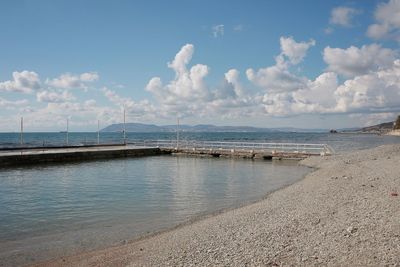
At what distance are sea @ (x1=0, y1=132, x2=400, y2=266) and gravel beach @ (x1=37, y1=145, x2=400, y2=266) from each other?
119cm

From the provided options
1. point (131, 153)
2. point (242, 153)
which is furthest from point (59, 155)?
point (242, 153)

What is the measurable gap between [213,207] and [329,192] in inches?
187

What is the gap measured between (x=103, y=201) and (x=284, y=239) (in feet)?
33.2

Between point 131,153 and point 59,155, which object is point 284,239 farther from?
point 131,153

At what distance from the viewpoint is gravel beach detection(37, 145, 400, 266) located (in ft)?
24.8

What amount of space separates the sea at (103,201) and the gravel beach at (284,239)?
1192 mm

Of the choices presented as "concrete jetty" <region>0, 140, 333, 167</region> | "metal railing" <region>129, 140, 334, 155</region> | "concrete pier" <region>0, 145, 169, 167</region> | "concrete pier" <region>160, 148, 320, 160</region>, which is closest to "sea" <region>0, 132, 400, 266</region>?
"concrete pier" <region>0, 145, 169, 167</region>

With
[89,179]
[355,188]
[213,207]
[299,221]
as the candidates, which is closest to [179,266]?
[299,221]

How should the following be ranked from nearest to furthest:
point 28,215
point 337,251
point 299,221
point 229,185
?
point 337,251 < point 299,221 < point 28,215 < point 229,185

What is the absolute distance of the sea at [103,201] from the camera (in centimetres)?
1098

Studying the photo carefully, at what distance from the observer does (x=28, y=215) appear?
46.4 ft

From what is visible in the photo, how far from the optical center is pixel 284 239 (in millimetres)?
8953

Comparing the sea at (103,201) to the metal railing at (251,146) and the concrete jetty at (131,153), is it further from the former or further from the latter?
the metal railing at (251,146)

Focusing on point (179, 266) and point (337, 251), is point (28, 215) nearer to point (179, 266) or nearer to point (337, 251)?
point (179, 266)
